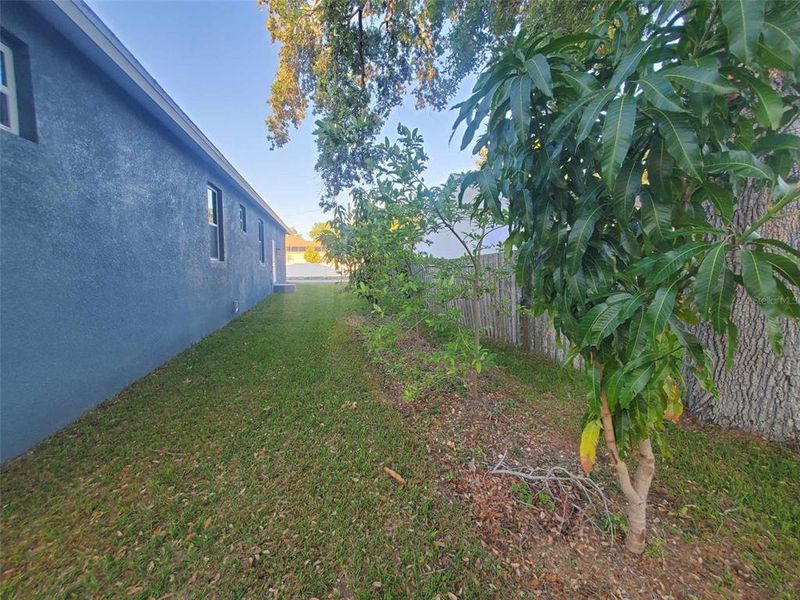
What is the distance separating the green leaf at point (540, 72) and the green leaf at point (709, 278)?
760mm

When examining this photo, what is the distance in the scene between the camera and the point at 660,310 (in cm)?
107

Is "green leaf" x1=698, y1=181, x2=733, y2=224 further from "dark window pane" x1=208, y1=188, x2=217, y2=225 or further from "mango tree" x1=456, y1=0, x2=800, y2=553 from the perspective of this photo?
"dark window pane" x1=208, y1=188, x2=217, y2=225

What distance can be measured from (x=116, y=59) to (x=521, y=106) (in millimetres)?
4155

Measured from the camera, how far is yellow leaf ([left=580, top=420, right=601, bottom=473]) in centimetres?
151

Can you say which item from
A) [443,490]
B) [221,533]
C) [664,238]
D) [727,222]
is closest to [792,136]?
[727,222]

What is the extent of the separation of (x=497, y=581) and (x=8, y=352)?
355 cm

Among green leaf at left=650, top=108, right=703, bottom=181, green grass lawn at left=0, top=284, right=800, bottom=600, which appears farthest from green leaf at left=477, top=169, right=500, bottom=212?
green grass lawn at left=0, top=284, right=800, bottom=600

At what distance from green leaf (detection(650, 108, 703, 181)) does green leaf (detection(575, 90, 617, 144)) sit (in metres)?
0.17

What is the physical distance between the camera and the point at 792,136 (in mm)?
1020

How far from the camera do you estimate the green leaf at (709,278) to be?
0.97m

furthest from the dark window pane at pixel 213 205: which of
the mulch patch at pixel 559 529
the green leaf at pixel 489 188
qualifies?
the green leaf at pixel 489 188

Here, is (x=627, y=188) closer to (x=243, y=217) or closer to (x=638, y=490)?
(x=638, y=490)

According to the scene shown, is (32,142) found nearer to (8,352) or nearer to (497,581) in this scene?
(8,352)

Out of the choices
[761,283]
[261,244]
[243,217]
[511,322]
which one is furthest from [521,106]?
[261,244]
